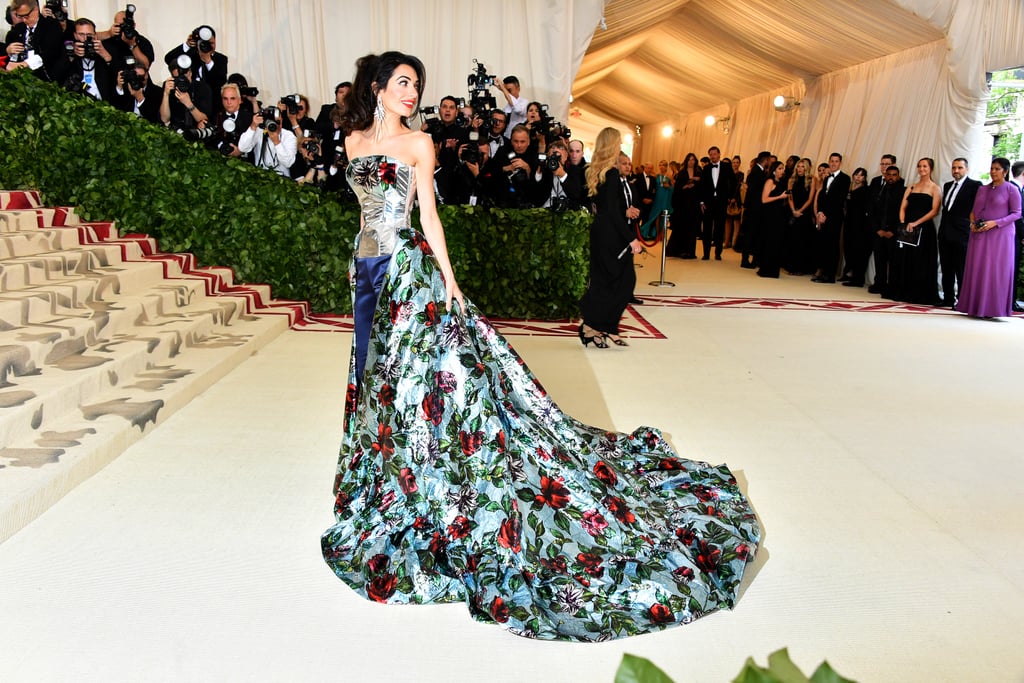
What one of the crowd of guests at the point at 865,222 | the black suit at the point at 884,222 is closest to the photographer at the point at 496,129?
the crowd of guests at the point at 865,222

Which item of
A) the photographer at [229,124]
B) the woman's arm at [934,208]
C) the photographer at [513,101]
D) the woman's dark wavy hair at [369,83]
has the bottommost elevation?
the woman's arm at [934,208]

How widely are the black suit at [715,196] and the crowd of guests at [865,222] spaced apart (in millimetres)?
16

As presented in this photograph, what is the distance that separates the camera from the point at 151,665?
6.68 feet

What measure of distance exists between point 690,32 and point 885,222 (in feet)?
14.7

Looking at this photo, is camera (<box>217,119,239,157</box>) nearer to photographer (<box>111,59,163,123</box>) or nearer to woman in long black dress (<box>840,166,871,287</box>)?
→ photographer (<box>111,59,163,123</box>)

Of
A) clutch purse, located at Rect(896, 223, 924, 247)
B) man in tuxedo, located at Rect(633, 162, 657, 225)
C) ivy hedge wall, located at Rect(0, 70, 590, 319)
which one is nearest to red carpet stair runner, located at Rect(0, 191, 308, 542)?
ivy hedge wall, located at Rect(0, 70, 590, 319)

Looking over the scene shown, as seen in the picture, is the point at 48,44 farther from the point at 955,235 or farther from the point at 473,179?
the point at 955,235

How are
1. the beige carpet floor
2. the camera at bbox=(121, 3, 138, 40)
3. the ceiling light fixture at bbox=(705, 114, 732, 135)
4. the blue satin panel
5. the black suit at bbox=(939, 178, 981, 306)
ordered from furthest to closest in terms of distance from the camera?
the ceiling light fixture at bbox=(705, 114, 732, 135), the black suit at bbox=(939, 178, 981, 306), the camera at bbox=(121, 3, 138, 40), the blue satin panel, the beige carpet floor

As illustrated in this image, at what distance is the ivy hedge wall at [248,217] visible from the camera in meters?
5.94

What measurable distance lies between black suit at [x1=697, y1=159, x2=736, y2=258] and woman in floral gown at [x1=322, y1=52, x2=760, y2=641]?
34.3ft

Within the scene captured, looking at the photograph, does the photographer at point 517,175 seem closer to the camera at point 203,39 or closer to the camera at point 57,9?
the camera at point 203,39

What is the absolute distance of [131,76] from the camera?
6.64 m

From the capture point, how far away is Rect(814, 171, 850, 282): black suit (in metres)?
10.6

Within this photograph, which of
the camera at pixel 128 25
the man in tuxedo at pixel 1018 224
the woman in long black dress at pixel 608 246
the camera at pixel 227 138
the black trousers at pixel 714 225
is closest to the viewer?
the woman in long black dress at pixel 608 246
